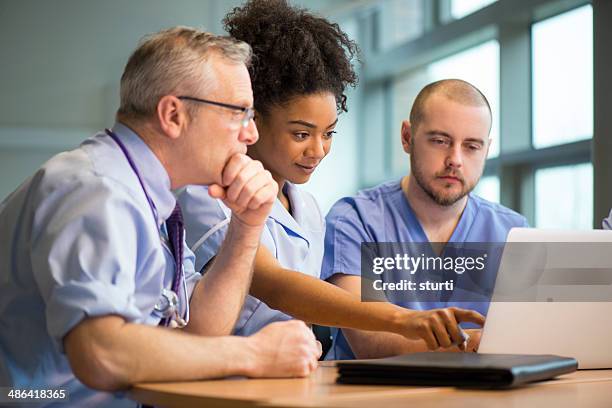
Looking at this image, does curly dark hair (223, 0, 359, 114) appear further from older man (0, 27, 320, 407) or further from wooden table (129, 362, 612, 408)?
wooden table (129, 362, 612, 408)

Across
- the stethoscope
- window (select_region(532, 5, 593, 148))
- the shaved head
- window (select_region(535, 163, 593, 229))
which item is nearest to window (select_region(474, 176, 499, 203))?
window (select_region(535, 163, 593, 229))

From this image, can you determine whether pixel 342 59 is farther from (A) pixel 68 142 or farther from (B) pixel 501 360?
(A) pixel 68 142

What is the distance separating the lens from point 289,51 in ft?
6.84

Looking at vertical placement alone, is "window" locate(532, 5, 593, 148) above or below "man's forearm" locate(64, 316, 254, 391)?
above

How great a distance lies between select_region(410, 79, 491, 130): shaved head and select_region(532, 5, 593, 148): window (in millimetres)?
1703

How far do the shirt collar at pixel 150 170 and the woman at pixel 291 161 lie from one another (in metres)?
0.44

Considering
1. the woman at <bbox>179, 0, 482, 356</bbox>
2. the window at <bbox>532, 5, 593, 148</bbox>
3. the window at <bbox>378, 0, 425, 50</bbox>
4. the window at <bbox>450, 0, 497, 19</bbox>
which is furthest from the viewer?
the window at <bbox>378, 0, 425, 50</bbox>

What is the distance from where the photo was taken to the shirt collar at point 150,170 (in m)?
1.43

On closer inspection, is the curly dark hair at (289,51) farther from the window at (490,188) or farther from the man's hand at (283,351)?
the window at (490,188)

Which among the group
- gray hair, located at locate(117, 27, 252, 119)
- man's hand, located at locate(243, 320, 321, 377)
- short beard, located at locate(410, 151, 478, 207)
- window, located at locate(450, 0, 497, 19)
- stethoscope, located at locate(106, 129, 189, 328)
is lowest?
man's hand, located at locate(243, 320, 321, 377)

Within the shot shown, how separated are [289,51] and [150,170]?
0.75 m

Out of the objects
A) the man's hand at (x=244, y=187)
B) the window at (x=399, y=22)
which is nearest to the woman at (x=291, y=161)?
the man's hand at (x=244, y=187)

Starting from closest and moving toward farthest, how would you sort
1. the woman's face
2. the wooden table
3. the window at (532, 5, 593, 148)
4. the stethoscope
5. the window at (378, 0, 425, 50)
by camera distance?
1. the wooden table
2. the stethoscope
3. the woman's face
4. the window at (532, 5, 593, 148)
5. the window at (378, 0, 425, 50)

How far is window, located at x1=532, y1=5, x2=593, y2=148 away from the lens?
4.27 m
